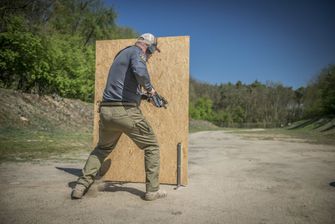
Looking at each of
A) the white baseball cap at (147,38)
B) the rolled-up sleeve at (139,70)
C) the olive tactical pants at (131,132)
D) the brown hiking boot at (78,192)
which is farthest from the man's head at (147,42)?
the brown hiking boot at (78,192)

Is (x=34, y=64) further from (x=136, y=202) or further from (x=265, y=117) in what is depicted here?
(x=265, y=117)

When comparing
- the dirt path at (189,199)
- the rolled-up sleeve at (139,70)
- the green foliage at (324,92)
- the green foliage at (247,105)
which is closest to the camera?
the dirt path at (189,199)

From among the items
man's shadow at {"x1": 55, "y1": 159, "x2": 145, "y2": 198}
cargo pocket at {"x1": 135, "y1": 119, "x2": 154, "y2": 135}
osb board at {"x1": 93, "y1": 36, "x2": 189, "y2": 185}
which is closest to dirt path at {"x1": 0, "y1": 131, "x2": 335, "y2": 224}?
man's shadow at {"x1": 55, "y1": 159, "x2": 145, "y2": 198}

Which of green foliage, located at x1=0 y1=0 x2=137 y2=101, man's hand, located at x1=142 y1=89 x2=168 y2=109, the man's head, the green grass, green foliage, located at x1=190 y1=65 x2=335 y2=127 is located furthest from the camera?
green foliage, located at x1=190 y1=65 x2=335 y2=127

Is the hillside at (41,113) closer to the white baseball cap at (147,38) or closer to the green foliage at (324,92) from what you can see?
the white baseball cap at (147,38)

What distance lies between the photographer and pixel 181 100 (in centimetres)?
A: 493

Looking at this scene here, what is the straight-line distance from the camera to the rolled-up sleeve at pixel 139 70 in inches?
155

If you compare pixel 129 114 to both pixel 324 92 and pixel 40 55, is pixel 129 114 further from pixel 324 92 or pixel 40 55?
pixel 324 92

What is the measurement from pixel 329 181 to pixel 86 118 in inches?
653

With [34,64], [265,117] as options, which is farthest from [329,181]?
[265,117]

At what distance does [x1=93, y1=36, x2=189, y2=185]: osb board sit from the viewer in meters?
4.90

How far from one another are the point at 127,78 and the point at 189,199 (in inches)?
73.9

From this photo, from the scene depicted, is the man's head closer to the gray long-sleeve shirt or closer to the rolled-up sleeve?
the gray long-sleeve shirt

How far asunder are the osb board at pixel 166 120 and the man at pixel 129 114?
30.5 inches
